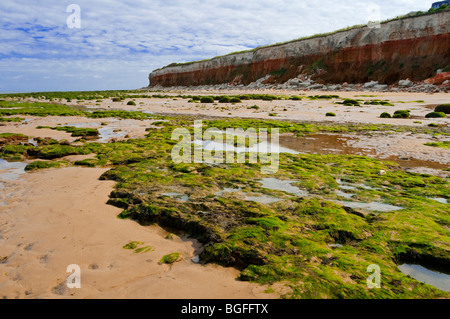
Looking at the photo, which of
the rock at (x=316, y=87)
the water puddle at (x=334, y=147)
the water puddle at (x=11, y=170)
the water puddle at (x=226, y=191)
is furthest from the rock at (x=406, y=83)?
the water puddle at (x=11, y=170)

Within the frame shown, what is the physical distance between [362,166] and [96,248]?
22.8ft

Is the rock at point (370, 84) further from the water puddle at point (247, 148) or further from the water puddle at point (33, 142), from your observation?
the water puddle at point (33, 142)

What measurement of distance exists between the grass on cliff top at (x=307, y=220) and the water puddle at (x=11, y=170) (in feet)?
8.84

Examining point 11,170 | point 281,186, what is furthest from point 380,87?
point 11,170

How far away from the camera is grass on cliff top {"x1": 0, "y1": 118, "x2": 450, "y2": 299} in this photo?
10.8 feet

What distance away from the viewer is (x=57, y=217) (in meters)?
5.00

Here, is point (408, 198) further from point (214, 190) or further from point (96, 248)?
point (96, 248)

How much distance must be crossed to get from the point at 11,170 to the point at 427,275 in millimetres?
10006

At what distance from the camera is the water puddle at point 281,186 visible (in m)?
6.03

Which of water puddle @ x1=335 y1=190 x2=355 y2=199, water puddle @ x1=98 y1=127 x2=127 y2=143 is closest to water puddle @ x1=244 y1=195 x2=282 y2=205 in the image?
water puddle @ x1=335 y1=190 x2=355 y2=199

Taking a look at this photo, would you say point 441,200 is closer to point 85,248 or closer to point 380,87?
point 85,248

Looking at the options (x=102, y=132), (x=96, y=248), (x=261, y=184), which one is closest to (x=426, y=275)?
(x=261, y=184)

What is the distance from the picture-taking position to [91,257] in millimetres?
3840

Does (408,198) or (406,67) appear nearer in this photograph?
(408,198)
